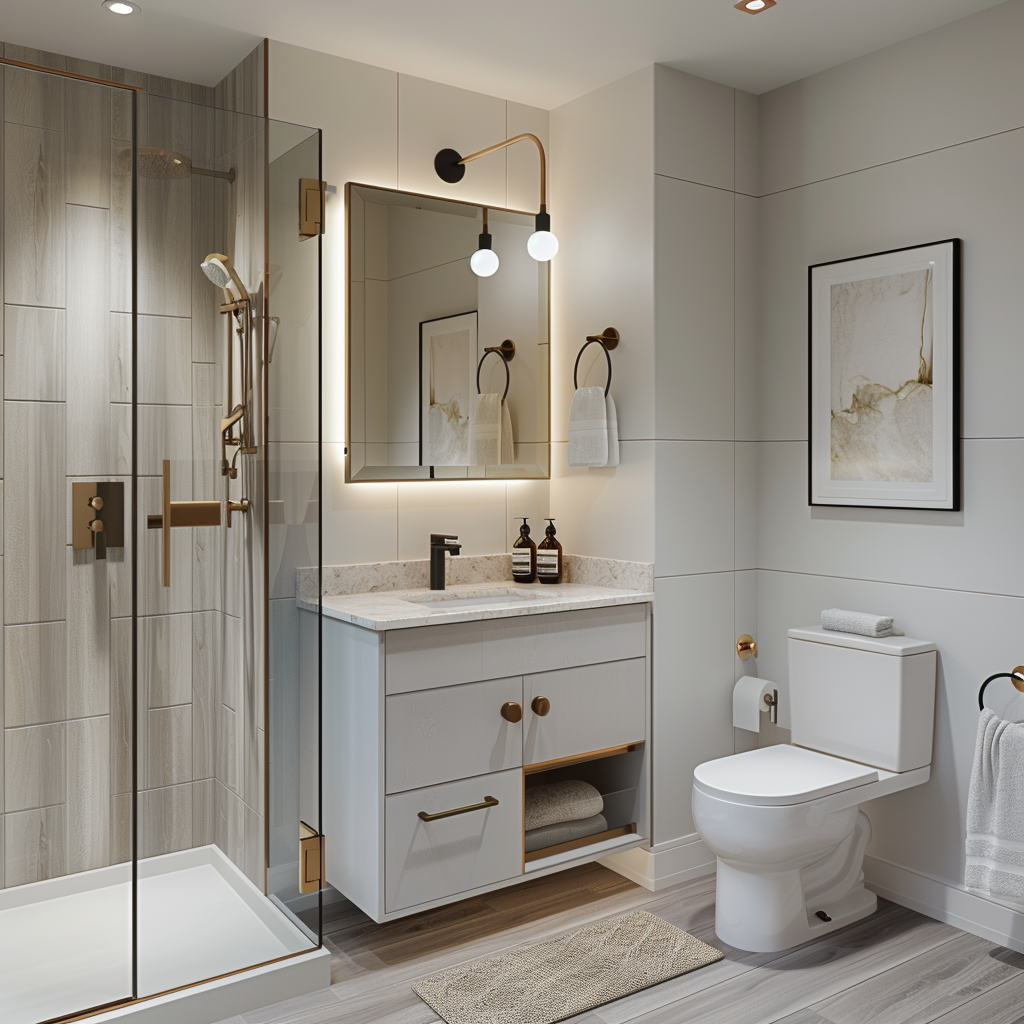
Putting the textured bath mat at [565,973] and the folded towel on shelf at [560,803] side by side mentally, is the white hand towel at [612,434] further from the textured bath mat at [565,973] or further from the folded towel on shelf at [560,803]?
the textured bath mat at [565,973]

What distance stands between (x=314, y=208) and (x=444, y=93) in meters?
1.00

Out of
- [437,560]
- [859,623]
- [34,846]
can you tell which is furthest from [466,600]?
[34,846]

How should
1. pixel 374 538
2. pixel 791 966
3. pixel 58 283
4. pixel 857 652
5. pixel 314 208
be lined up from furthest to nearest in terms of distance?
pixel 374 538
pixel 857 652
pixel 791 966
pixel 314 208
pixel 58 283

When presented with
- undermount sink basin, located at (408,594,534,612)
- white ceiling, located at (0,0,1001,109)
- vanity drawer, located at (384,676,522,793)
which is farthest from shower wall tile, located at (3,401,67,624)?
white ceiling, located at (0,0,1001,109)

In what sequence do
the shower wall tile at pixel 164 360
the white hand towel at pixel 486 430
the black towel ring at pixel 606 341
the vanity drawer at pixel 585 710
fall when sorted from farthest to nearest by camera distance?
1. the white hand towel at pixel 486 430
2. the black towel ring at pixel 606 341
3. the vanity drawer at pixel 585 710
4. the shower wall tile at pixel 164 360

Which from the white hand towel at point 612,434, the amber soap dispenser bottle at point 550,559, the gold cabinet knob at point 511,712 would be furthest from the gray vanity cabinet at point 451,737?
the white hand towel at point 612,434

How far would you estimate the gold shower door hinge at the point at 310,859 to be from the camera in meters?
2.40

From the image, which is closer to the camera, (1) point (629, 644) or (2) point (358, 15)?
(2) point (358, 15)

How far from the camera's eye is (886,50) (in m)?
2.83

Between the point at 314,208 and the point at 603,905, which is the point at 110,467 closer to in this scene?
the point at 314,208

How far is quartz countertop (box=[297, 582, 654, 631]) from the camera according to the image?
98.4 inches

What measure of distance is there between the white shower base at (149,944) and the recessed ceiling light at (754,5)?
2.50 m

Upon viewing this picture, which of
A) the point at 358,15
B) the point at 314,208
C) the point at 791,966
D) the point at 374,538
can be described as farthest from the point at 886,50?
the point at 791,966

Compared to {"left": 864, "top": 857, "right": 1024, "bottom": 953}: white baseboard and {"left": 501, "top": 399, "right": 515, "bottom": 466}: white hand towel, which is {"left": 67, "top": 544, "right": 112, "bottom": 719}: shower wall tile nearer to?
{"left": 501, "top": 399, "right": 515, "bottom": 466}: white hand towel
